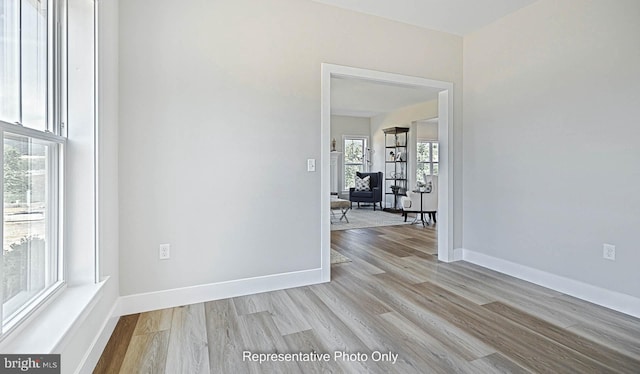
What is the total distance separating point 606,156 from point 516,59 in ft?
4.16

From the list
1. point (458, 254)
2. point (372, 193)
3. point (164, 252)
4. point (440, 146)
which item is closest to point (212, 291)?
point (164, 252)

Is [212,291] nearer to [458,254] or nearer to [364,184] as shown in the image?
[458,254]

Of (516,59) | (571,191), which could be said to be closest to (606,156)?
(571,191)

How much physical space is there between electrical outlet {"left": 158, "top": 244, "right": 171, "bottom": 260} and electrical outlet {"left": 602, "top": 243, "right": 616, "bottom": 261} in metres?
3.47

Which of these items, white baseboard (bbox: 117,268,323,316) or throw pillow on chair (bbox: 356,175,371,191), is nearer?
white baseboard (bbox: 117,268,323,316)

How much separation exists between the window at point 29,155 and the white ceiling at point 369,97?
428 centimetres

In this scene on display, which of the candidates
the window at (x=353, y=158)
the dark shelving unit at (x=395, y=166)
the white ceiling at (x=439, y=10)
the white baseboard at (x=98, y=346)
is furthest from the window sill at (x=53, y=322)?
the window at (x=353, y=158)

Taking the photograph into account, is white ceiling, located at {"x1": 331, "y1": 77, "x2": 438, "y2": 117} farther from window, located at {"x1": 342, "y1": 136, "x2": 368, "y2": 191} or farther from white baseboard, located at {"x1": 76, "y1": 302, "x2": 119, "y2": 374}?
white baseboard, located at {"x1": 76, "y1": 302, "x2": 119, "y2": 374}

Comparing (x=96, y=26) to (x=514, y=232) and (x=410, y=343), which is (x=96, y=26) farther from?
(x=514, y=232)

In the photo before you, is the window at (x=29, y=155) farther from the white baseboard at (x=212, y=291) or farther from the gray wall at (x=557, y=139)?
the gray wall at (x=557, y=139)

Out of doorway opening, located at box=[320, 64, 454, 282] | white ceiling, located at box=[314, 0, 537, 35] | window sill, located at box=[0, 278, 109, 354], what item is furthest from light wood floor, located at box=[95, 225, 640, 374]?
white ceiling, located at box=[314, 0, 537, 35]

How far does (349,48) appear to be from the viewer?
9.80 ft

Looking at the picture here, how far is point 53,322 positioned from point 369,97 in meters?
6.65

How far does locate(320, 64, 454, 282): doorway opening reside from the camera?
2.90 metres
